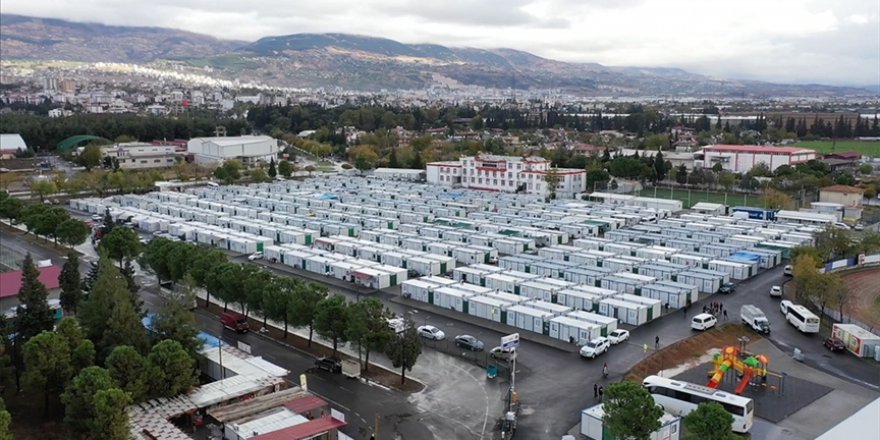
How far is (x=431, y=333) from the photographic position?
1284cm

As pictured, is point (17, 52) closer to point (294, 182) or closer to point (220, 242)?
point (294, 182)

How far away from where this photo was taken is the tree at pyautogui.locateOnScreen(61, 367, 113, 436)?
8.34 metres

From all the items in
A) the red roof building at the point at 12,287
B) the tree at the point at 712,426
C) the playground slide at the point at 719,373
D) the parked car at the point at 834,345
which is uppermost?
the tree at the point at 712,426

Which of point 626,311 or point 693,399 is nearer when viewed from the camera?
point 693,399

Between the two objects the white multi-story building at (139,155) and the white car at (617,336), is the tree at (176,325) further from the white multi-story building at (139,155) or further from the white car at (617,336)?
the white multi-story building at (139,155)

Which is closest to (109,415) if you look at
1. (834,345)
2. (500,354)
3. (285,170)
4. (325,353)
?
(325,353)

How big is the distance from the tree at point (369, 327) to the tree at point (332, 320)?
236 millimetres

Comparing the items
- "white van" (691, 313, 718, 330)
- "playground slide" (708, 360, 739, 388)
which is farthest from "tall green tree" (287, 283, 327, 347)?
"white van" (691, 313, 718, 330)

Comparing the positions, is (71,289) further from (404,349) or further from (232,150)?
(232,150)

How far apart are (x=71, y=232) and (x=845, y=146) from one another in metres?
51.8

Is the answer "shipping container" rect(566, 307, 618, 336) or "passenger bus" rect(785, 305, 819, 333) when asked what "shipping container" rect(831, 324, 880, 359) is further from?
"shipping container" rect(566, 307, 618, 336)

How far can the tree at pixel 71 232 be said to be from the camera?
19375mm

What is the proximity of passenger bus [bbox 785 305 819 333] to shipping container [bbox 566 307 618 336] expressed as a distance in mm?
3546

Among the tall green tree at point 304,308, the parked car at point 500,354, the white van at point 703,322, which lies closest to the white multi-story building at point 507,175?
the white van at point 703,322
